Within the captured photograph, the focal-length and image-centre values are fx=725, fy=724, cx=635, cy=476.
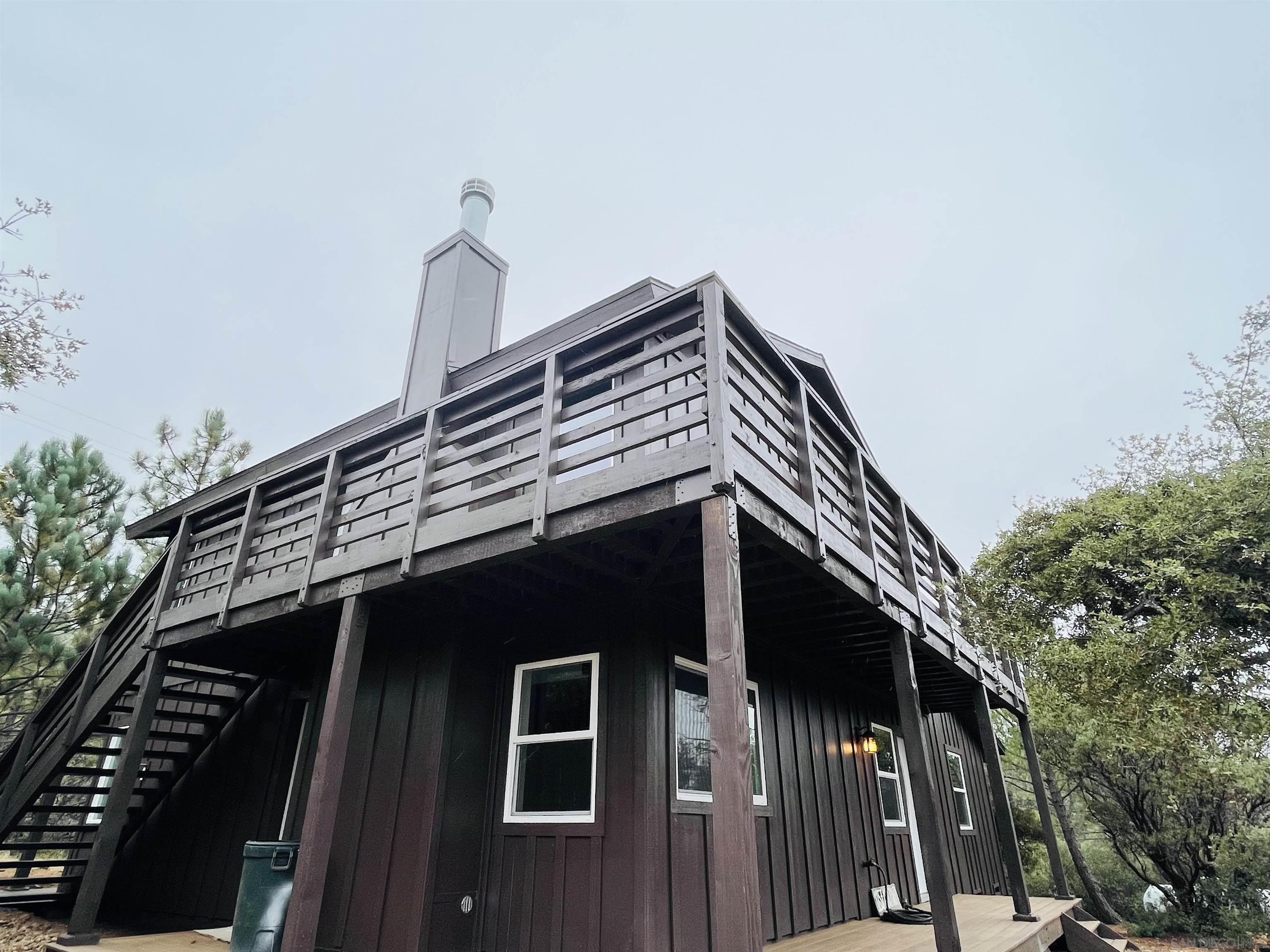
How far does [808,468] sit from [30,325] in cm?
862

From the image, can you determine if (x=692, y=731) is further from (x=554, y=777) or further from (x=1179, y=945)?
(x=1179, y=945)

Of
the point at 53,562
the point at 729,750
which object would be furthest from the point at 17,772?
the point at 729,750

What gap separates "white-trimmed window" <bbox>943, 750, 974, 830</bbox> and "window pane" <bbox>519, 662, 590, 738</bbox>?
27.6 feet

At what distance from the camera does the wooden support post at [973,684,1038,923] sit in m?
7.16

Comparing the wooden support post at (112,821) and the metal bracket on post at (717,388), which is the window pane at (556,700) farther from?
the wooden support post at (112,821)

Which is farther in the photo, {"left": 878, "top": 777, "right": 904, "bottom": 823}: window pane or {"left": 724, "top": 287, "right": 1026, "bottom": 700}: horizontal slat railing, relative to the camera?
{"left": 878, "top": 777, "right": 904, "bottom": 823}: window pane

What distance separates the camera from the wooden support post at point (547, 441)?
4348 millimetres

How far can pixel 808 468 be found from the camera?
16.1 ft

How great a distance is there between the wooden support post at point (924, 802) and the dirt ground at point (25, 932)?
7607mm

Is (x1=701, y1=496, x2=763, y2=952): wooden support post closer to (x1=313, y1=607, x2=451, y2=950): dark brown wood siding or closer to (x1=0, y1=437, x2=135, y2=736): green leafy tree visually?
(x1=313, y1=607, x2=451, y2=950): dark brown wood siding

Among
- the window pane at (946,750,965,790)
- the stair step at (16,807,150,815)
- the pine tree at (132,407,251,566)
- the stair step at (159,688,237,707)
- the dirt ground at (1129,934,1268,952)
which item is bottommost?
the dirt ground at (1129,934,1268,952)

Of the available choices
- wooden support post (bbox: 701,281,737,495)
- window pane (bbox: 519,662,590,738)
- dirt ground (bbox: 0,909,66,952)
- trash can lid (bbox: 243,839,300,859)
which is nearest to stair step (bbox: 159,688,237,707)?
dirt ground (bbox: 0,909,66,952)

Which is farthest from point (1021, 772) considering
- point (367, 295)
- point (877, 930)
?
point (367, 295)

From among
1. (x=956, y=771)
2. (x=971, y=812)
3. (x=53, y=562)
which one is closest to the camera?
(x=53, y=562)
